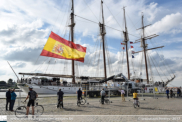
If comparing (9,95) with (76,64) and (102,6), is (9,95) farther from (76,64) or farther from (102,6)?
(102,6)

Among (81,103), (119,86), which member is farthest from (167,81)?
(81,103)

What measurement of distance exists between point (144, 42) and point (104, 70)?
28.0 meters

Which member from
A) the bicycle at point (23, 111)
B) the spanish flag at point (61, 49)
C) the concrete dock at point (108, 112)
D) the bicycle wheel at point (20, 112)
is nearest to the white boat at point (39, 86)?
the spanish flag at point (61, 49)

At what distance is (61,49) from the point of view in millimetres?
27234

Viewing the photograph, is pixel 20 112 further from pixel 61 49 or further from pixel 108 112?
pixel 61 49

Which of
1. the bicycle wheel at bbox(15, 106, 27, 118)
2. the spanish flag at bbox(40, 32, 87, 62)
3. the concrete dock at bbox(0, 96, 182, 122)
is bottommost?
the concrete dock at bbox(0, 96, 182, 122)

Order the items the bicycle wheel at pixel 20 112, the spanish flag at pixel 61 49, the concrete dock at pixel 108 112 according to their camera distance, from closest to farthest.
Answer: the concrete dock at pixel 108 112, the bicycle wheel at pixel 20 112, the spanish flag at pixel 61 49

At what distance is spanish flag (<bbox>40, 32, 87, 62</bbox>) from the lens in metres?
25.3

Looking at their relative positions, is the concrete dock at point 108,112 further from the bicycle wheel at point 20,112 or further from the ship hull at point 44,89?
the ship hull at point 44,89

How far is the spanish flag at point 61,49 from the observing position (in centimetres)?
2531

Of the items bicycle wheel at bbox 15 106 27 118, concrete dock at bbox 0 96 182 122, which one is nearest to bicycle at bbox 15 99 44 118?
bicycle wheel at bbox 15 106 27 118

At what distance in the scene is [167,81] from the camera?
190 ft

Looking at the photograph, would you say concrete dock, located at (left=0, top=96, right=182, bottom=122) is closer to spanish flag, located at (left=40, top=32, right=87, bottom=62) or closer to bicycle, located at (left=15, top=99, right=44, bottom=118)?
bicycle, located at (left=15, top=99, right=44, bottom=118)

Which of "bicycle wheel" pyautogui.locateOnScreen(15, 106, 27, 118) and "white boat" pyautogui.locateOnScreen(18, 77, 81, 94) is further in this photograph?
"white boat" pyautogui.locateOnScreen(18, 77, 81, 94)
